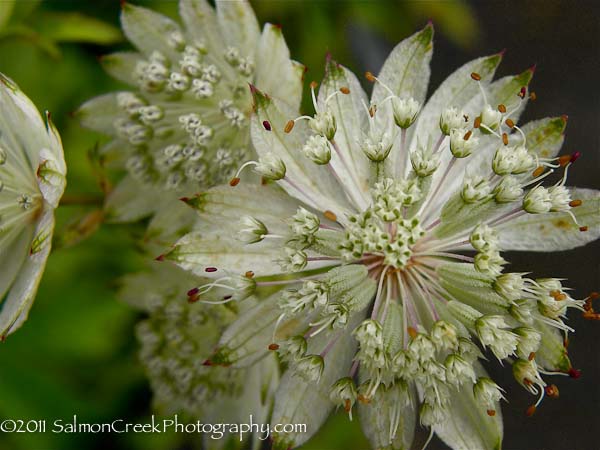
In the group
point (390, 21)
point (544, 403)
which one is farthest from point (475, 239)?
point (544, 403)

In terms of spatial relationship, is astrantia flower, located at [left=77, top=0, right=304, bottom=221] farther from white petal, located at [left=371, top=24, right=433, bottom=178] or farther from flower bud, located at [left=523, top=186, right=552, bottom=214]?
flower bud, located at [left=523, top=186, right=552, bottom=214]

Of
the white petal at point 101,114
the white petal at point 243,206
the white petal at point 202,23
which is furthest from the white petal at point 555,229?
the white petal at point 101,114

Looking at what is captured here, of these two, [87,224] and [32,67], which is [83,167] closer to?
[32,67]

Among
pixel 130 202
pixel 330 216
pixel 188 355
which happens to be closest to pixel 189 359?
pixel 188 355

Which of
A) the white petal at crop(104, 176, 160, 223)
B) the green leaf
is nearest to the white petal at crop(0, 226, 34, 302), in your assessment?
the white petal at crop(104, 176, 160, 223)

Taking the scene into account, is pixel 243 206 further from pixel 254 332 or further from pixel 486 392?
pixel 486 392
